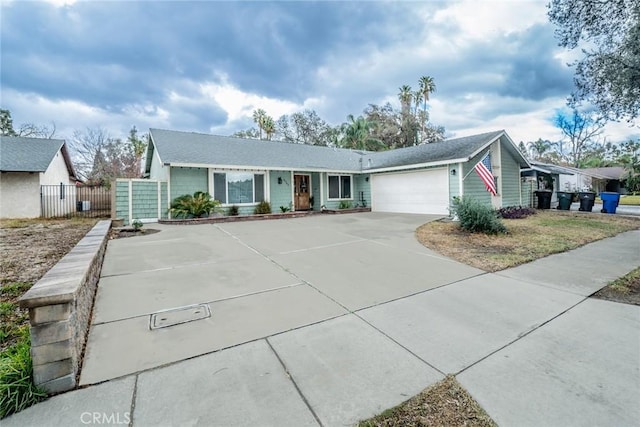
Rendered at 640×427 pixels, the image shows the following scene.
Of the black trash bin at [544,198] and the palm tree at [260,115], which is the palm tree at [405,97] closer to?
the palm tree at [260,115]

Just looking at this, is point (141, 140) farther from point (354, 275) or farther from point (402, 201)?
point (354, 275)

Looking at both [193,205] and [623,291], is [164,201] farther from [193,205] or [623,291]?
[623,291]

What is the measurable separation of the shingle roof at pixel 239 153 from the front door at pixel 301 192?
32.9 inches

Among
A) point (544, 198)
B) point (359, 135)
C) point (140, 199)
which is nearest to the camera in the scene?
point (140, 199)

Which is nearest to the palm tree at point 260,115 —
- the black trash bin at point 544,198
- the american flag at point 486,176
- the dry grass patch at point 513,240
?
the american flag at point 486,176

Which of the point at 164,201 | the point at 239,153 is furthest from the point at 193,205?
the point at 239,153

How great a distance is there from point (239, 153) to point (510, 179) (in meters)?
14.3

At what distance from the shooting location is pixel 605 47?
6.71 m

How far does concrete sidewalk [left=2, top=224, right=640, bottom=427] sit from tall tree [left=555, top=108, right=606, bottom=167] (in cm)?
4498

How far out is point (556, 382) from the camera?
1956 millimetres

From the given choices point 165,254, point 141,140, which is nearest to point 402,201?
point 165,254

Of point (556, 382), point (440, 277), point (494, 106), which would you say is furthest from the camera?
point (494, 106)

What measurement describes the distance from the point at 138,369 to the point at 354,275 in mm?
3091

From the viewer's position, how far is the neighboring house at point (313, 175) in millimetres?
11422
